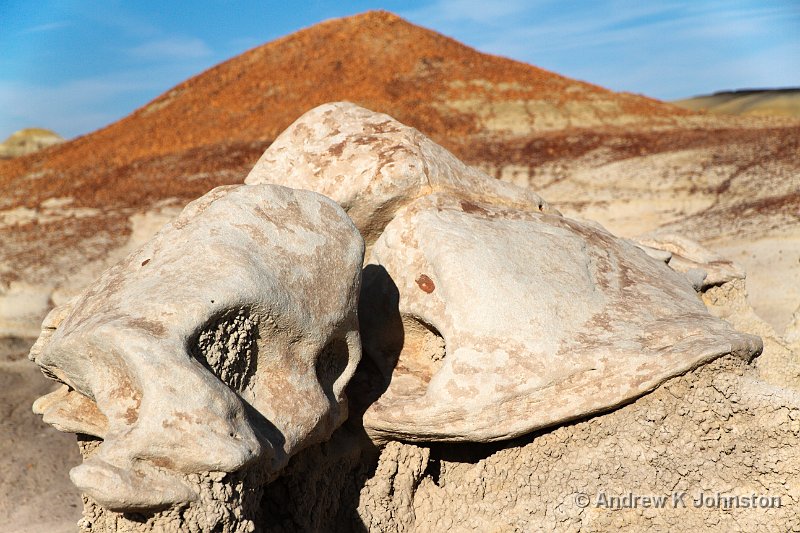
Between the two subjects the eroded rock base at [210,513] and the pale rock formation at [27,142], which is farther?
the pale rock formation at [27,142]

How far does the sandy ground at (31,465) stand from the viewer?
15.9 feet

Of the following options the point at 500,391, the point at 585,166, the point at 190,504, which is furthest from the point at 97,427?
the point at 585,166

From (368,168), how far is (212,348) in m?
1.51

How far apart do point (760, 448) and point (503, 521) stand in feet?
3.66

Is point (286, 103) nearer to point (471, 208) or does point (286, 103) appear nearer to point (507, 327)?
point (471, 208)

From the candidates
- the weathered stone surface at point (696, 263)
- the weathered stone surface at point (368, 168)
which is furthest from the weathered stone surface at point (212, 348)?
the weathered stone surface at point (696, 263)

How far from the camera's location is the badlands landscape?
10.3ft

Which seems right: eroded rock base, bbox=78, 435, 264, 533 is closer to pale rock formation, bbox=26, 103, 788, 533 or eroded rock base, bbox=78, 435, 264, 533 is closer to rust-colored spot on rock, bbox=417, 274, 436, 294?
pale rock formation, bbox=26, 103, 788, 533

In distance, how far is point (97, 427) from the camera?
2.99 m

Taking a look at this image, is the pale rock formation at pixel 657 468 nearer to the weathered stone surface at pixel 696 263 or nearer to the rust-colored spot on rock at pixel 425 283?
the rust-colored spot on rock at pixel 425 283

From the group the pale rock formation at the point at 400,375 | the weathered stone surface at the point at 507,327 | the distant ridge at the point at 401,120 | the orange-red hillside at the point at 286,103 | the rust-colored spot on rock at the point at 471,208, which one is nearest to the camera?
the pale rock formation at the point at 400,375

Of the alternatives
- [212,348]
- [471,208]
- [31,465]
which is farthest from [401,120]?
[212,348]

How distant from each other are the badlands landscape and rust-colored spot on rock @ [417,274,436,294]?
0.05 m

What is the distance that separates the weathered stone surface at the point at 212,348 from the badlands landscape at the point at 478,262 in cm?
17
